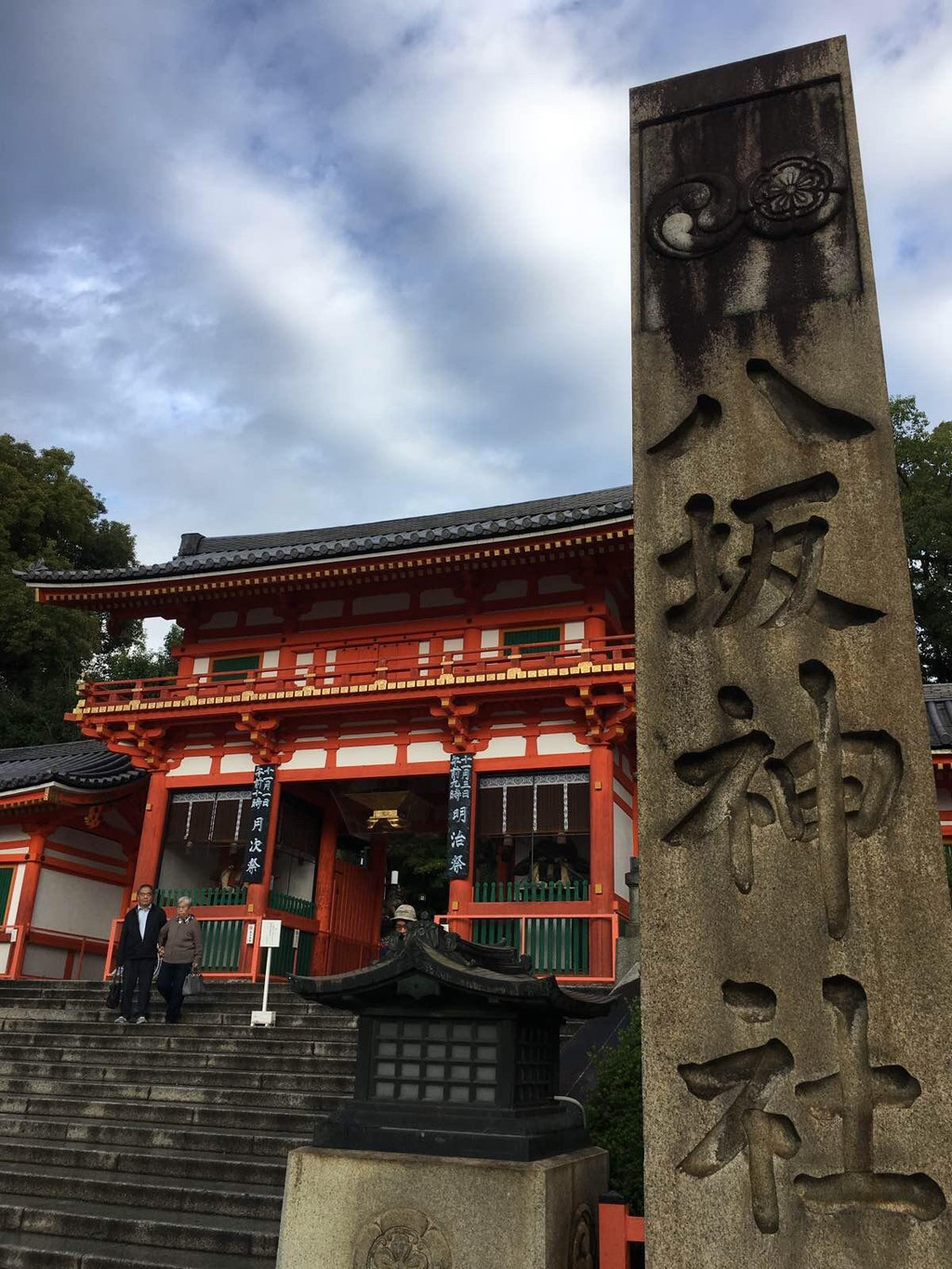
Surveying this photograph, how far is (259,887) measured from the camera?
45.0ft

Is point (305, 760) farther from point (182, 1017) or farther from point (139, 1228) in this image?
point (139, 1228)

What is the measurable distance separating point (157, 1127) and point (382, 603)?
999cm

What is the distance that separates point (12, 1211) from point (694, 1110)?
4688mm

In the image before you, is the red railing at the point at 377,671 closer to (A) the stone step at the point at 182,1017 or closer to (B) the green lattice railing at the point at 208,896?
(B) the green lattice railing at the point at 208,896

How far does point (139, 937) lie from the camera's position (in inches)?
378

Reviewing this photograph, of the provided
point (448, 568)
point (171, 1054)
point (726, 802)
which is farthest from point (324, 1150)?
point (448, 568)

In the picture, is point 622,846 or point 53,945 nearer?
point 622,846

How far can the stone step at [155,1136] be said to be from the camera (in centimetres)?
646

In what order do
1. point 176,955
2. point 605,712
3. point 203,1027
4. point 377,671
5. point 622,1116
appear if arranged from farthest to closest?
point 377,671 → point 605,712 → point 176,955 → point 203,1027 → point 622,1116

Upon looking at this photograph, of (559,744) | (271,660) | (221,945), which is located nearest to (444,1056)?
(559,744)

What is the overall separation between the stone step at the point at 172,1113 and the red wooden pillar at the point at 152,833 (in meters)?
6.64

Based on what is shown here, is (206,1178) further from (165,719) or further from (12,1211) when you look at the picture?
(165,719)

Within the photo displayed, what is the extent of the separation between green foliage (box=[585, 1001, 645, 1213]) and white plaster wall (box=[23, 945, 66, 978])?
12.3 metres

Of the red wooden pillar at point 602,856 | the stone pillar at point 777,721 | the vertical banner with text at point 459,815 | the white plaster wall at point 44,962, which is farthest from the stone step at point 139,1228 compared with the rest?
the white plaster wall at point 44,962
